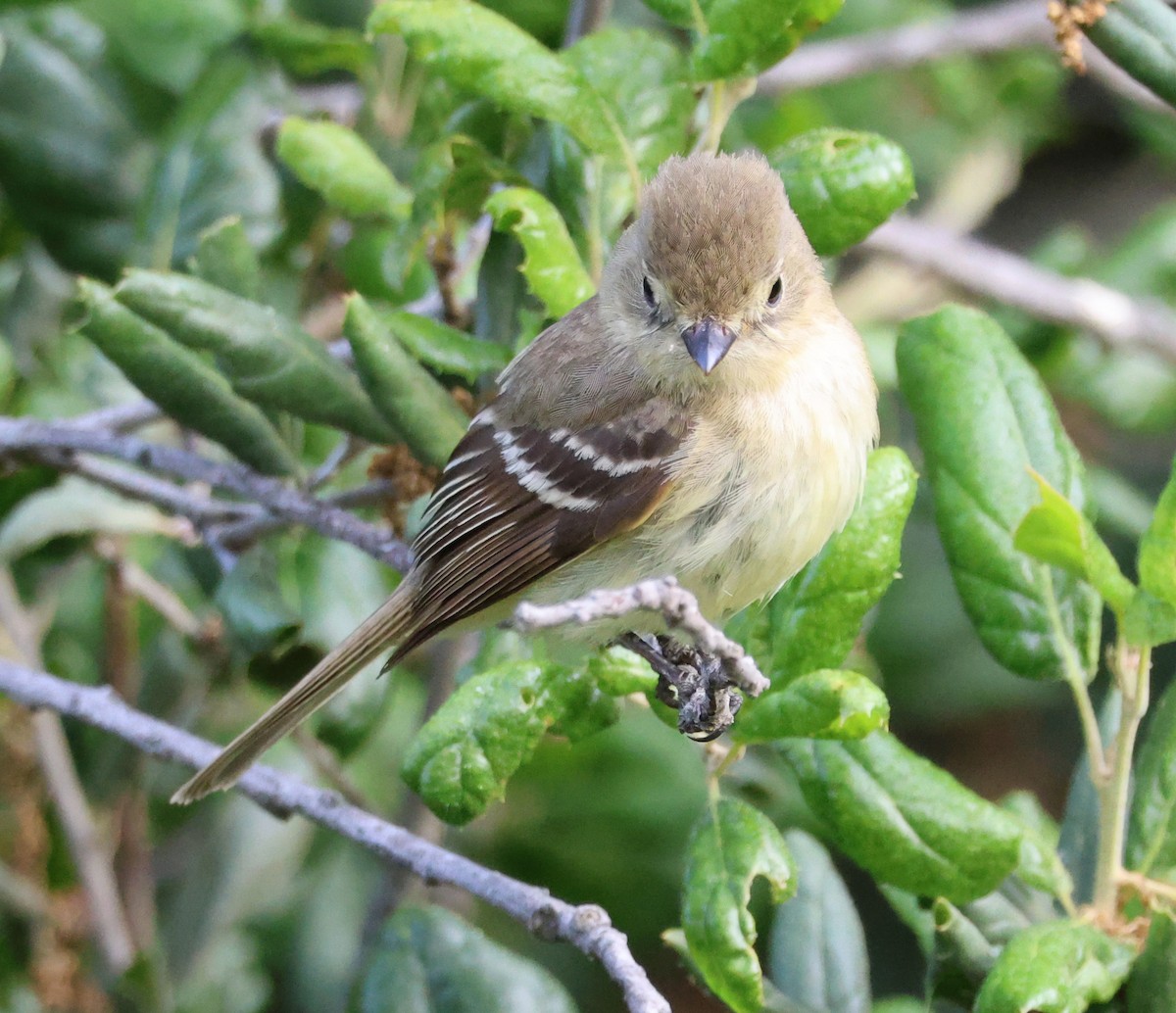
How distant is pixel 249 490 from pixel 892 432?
77.1 inches

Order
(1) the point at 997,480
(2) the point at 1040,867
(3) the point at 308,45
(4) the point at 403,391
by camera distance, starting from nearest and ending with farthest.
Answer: (2) the point at 1040,867
(1) the point at 997,480
(4) the point at 403,391
(3) the point at 308,45

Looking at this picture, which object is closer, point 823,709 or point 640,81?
point 823,709

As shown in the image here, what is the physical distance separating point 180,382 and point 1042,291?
7.80 ft

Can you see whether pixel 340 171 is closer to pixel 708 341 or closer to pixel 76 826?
pixel 708 341

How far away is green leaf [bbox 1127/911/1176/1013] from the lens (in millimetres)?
2043

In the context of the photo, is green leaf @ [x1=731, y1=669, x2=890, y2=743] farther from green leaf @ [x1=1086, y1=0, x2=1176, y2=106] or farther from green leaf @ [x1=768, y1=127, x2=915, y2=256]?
green leaf @ [x1=1086, y1=0, x2=1176, y2=106]

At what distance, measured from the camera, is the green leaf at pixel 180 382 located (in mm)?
2586

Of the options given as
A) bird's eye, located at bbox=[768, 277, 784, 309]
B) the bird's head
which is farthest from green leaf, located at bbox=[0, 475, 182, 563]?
bird's eye, located at bbox=[768, 277, 784, 309]

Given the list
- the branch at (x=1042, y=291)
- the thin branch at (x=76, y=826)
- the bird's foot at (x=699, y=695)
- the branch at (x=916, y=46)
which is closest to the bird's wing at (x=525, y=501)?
the bird's foot at (x=699, y=695)

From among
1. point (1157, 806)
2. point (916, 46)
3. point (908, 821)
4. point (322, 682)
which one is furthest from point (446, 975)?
point (916, 46)

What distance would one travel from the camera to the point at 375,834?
2357 mm

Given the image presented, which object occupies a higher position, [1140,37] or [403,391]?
[1140,37]

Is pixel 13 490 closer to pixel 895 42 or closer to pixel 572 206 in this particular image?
pixel 572 206

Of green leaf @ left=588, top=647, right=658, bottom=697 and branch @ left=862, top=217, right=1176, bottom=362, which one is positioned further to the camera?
branch @ left=862, top=217, right=1176, bottom=362
